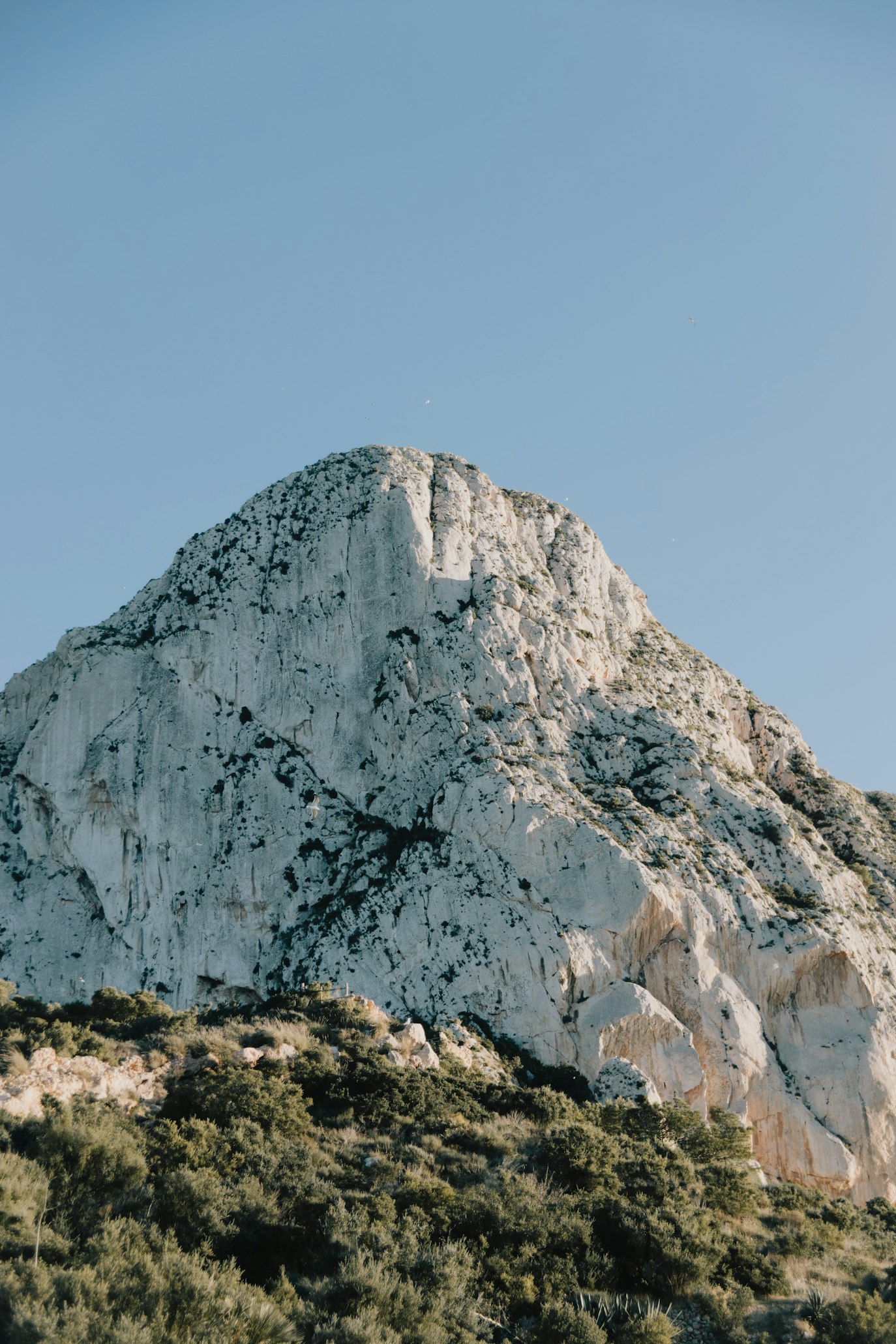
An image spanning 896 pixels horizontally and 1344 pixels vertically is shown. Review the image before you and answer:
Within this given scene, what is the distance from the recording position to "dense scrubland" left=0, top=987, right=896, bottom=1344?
15.6 m

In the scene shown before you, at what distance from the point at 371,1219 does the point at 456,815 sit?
2765 cm

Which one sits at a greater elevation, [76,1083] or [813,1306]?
[813,1306]

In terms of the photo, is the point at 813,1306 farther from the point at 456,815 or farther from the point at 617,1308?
the point at 456,815

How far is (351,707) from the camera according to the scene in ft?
179

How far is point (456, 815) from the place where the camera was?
46844 mm

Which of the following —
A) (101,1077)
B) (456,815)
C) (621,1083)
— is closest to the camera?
(101,1077)

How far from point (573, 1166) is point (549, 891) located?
20.7 metres

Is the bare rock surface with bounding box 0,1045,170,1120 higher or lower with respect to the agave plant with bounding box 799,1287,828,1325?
lower

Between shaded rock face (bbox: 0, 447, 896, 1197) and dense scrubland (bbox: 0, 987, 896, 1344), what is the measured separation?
40.9 ft

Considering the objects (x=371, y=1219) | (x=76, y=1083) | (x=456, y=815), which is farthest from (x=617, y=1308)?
(x=456, y=815)

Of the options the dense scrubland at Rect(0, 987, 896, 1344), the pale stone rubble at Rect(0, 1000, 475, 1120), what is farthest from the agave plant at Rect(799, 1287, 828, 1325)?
the pale stone rubble at Rect(0, 1000, 475, 1120)

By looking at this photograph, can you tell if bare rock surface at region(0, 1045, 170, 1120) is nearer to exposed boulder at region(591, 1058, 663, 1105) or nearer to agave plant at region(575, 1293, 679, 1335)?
agave plant at region(575, 1293, 679, 1335)

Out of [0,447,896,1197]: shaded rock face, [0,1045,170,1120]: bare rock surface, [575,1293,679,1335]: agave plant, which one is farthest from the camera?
[0,447,896,1197]: shaded rock face

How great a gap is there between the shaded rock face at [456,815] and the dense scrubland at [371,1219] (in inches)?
491
